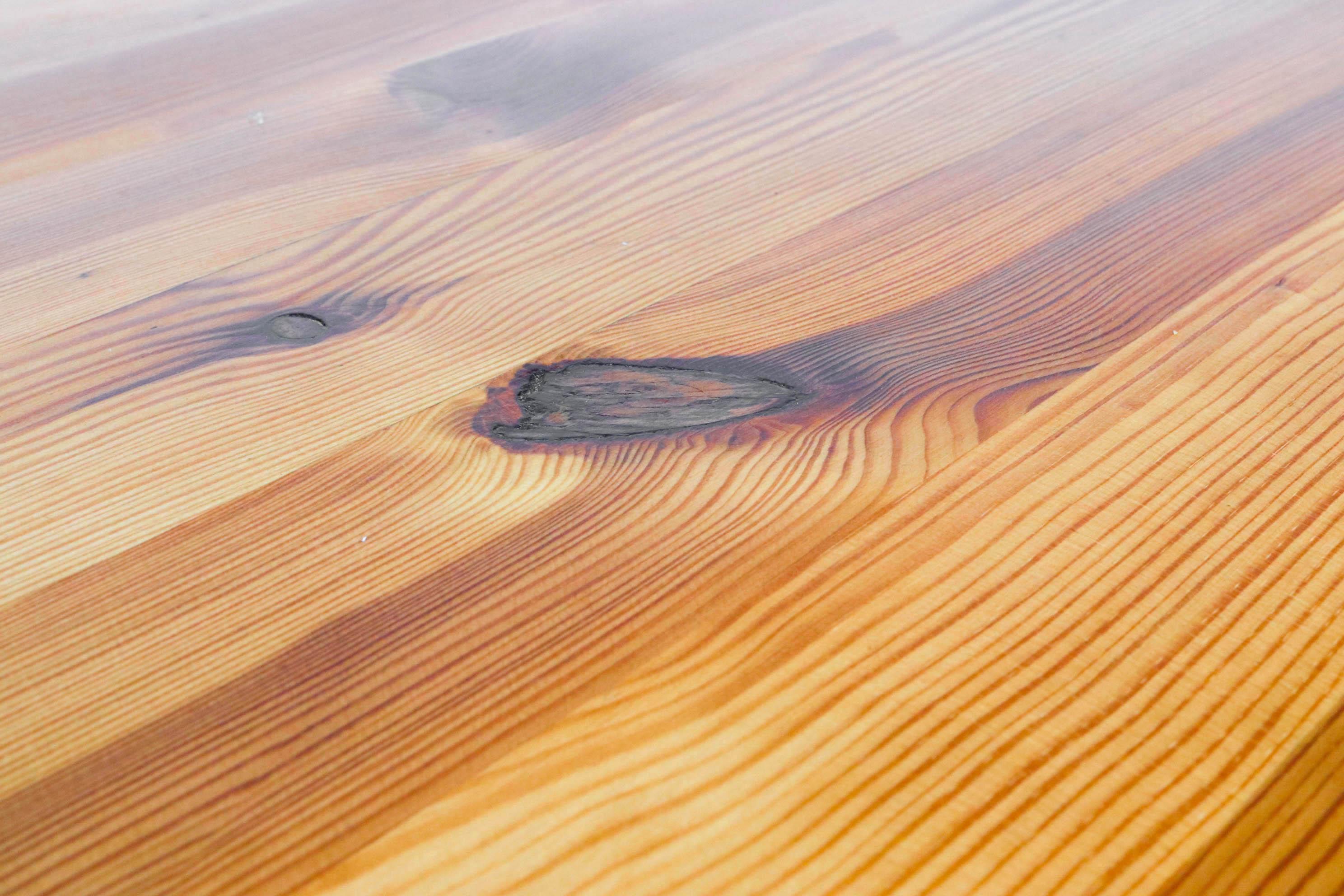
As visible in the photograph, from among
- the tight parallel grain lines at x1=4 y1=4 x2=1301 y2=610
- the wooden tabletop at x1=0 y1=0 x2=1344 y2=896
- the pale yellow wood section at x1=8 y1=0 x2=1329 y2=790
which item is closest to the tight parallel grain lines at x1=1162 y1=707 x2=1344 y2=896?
the wooden tabletop at x1=0 y1=0 x2=1344 y2=896

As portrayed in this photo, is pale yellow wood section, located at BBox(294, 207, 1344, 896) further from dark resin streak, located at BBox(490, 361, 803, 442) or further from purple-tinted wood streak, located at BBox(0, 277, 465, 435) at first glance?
purple-tinted wood streak, located at BBox(0, 277, 465, 435)

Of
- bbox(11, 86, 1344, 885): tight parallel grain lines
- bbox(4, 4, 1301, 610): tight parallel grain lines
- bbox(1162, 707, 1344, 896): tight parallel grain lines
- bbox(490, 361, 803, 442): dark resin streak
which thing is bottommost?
bbox(1162, 707, 1344, 896): tight parallel grain lines

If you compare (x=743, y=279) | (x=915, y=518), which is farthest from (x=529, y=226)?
(x=915, y=518)

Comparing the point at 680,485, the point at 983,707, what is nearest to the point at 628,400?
the point at 680,485

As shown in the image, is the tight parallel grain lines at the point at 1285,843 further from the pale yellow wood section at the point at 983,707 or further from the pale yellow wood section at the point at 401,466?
the pale yellow wood section at the point at 401,466

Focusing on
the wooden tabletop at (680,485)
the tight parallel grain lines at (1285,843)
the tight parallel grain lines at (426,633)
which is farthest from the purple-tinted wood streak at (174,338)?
the tight parallel grain lines at (1285,843)

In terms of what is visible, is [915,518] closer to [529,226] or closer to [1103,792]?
[1103,792]

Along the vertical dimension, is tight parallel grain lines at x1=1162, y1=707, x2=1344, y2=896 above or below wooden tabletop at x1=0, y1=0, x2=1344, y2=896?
below

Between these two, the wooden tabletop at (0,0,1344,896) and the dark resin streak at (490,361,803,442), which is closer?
the wooden tabletop at (0,0,1344,896)
